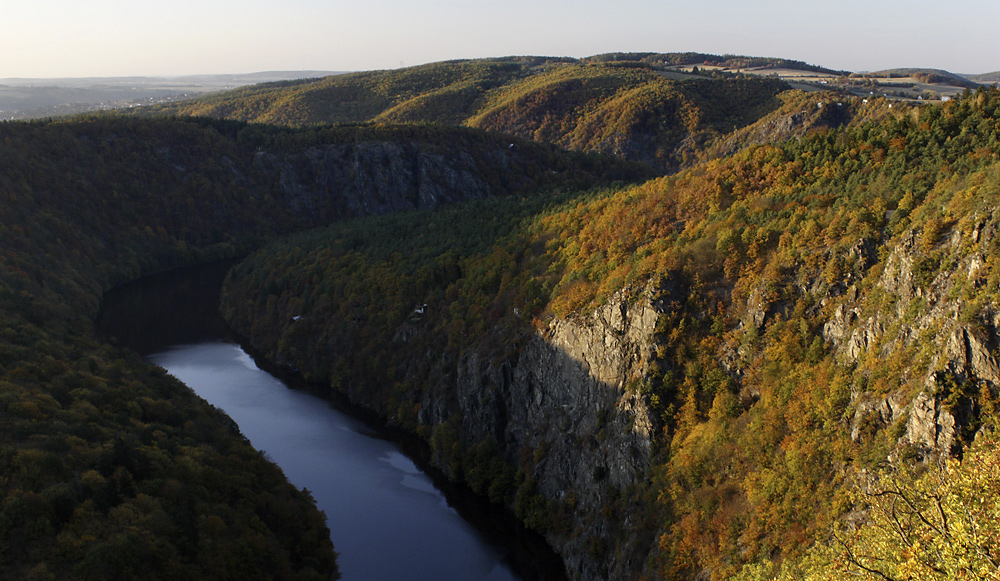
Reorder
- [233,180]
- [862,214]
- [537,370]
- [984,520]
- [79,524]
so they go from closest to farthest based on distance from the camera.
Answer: [984,520] → [79,524] → [862,214] → [537,370] → [233,180]

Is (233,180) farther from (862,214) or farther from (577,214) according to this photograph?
(862,214)

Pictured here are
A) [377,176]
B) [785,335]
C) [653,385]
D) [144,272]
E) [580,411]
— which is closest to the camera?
[785,335]

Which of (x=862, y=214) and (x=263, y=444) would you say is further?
(x=263, y=444)

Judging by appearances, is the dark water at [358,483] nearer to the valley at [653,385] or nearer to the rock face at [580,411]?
the valley at [653,385]

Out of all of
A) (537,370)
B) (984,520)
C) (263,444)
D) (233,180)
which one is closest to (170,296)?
(233,180)

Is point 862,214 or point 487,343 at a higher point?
point 862,214

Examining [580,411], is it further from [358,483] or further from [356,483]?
[356,483]

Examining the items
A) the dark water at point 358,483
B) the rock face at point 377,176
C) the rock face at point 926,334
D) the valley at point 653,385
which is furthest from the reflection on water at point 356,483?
the rock face at point 377,176

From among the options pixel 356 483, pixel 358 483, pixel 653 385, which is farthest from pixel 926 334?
pixel 356 483
